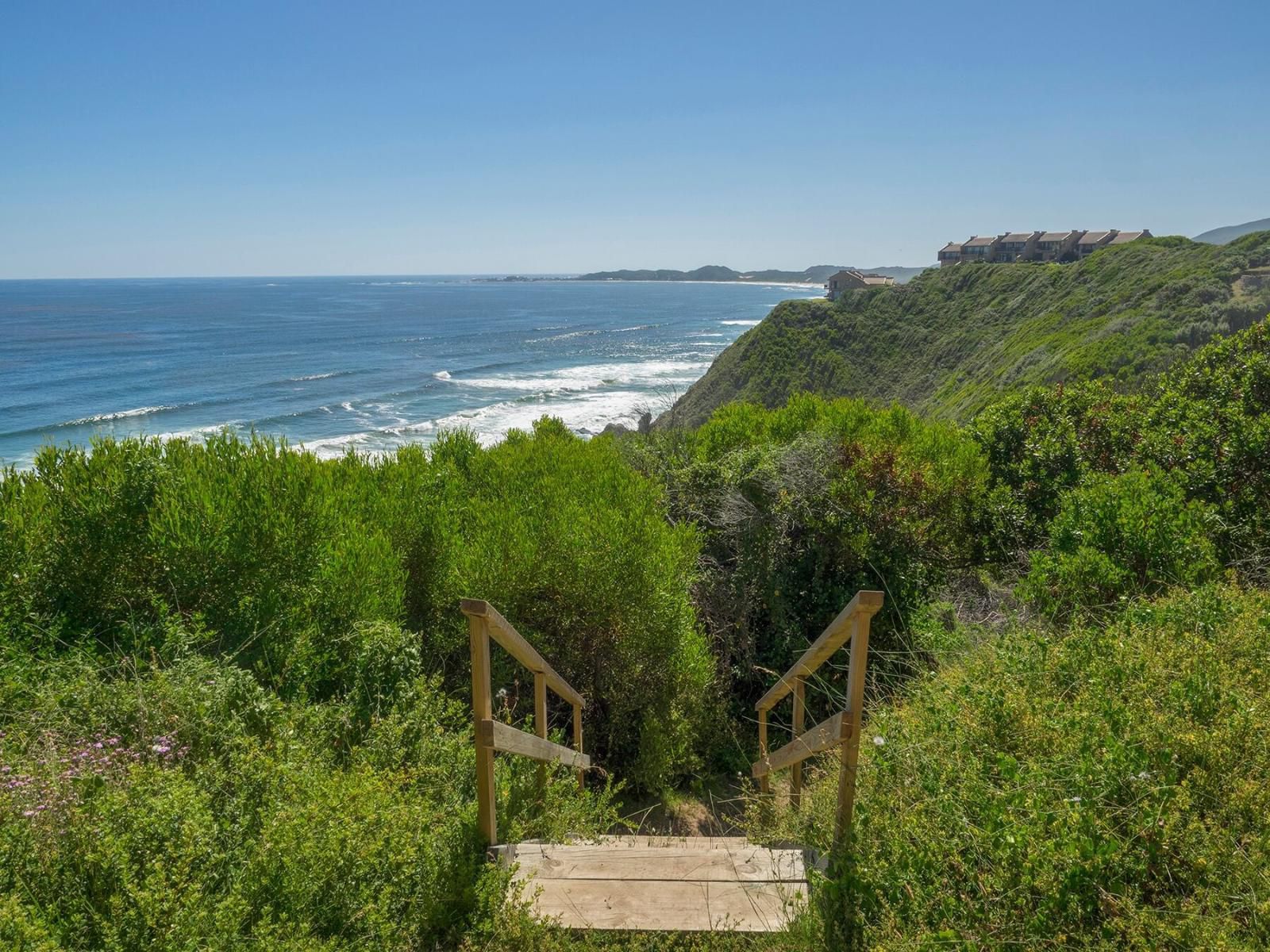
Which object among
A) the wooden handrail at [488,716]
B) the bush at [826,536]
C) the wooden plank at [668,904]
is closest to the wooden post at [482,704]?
the wooden handrail at [488,716]

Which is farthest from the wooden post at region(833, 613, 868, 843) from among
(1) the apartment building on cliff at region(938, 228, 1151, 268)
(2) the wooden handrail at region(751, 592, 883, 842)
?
(1) the apartment building on cliff at region(938, 228, 1151, 268)

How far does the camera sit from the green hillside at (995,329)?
96.8ft

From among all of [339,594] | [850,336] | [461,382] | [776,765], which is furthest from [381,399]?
[776,765]

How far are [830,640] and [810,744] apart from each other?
1.96 feet

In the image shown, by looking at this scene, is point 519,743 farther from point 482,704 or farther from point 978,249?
point 978,249

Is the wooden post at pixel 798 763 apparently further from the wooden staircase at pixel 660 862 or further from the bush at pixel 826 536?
the bush at pixel 826 536

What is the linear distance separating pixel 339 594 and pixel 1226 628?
666 cm

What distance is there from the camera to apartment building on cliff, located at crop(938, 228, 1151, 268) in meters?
93.6

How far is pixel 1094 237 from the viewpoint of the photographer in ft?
316

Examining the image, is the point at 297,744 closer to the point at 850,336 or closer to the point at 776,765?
the point at 776,765

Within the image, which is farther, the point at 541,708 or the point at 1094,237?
the point at 1094,237

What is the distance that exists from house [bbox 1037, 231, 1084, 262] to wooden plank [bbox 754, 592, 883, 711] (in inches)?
4188

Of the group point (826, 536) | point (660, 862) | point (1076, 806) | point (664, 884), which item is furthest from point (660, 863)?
point (826, 536)

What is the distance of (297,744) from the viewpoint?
4.45 m
